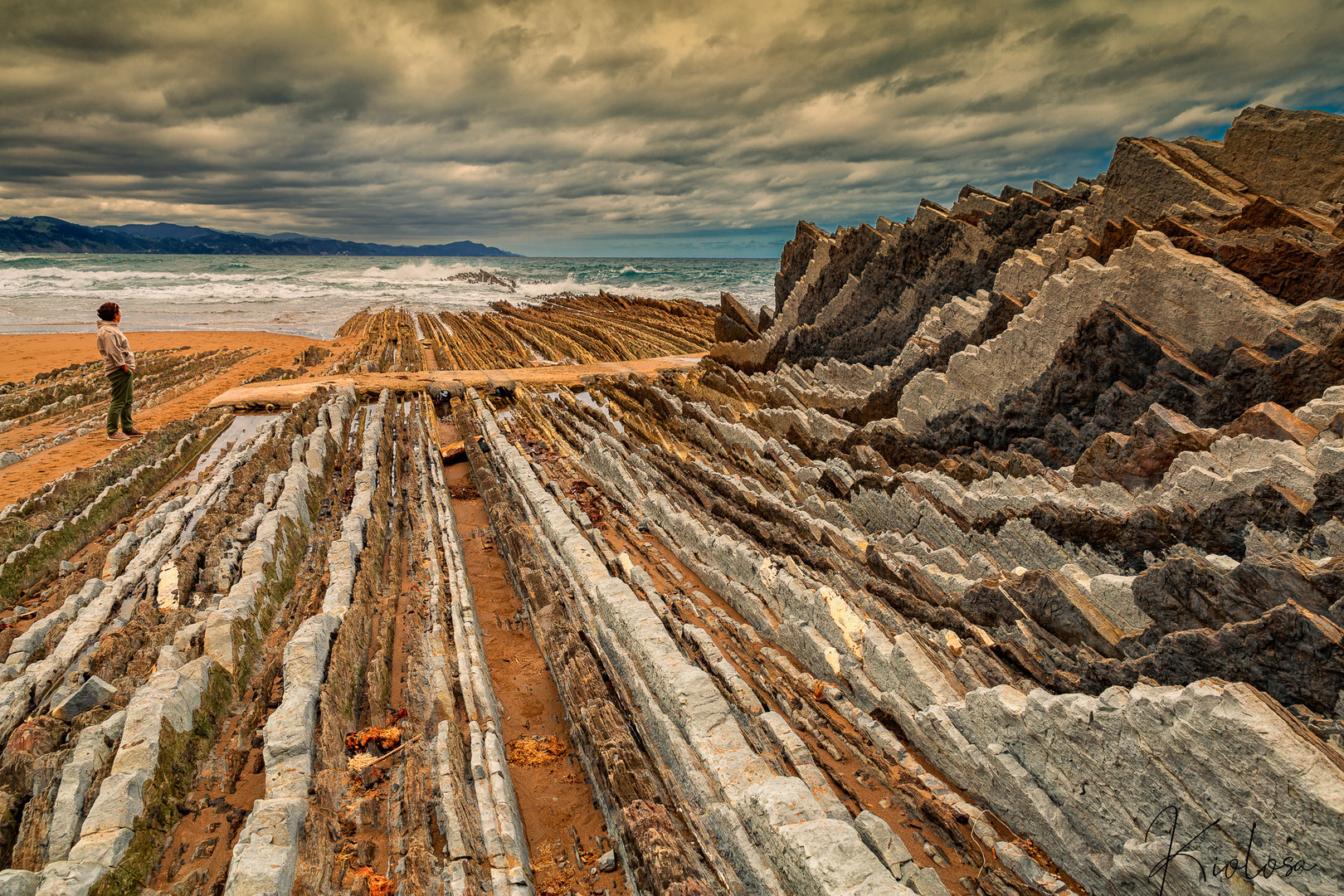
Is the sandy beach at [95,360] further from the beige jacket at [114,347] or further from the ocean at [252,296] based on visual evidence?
the ocean at [252,296]

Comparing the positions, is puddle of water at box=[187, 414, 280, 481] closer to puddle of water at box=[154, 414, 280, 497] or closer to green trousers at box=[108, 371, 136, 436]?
puddle of water at box=[154, 414, 280, 497]

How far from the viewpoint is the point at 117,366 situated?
43.1 ft

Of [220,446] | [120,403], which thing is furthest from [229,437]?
[120,403]

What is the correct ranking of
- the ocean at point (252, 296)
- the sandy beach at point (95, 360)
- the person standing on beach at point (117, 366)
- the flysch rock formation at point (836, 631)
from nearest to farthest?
the flysch rock formation at point (836, 631), the person standing on beach at point (117, 366), the sandy beach at point (95, 360), the ocean at point (252, 296)

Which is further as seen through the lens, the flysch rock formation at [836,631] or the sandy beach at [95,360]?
the sandy beach at [95,360]

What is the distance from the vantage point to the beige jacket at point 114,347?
1257 cm

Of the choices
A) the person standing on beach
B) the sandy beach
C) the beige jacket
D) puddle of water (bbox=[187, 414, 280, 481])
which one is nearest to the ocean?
the sandy beach

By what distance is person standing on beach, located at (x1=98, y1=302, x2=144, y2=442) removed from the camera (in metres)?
12.5

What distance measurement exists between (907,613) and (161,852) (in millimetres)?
6424

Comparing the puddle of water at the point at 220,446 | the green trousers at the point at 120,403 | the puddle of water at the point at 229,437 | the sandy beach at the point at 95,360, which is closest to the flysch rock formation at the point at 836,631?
the puddle of water at the point at 220,446

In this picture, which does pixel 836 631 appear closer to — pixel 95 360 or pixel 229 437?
pixel 229 437

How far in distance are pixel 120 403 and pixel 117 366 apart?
1.52 m

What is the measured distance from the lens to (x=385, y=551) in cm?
923

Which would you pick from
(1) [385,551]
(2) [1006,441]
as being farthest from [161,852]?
(2) [1006,441]
